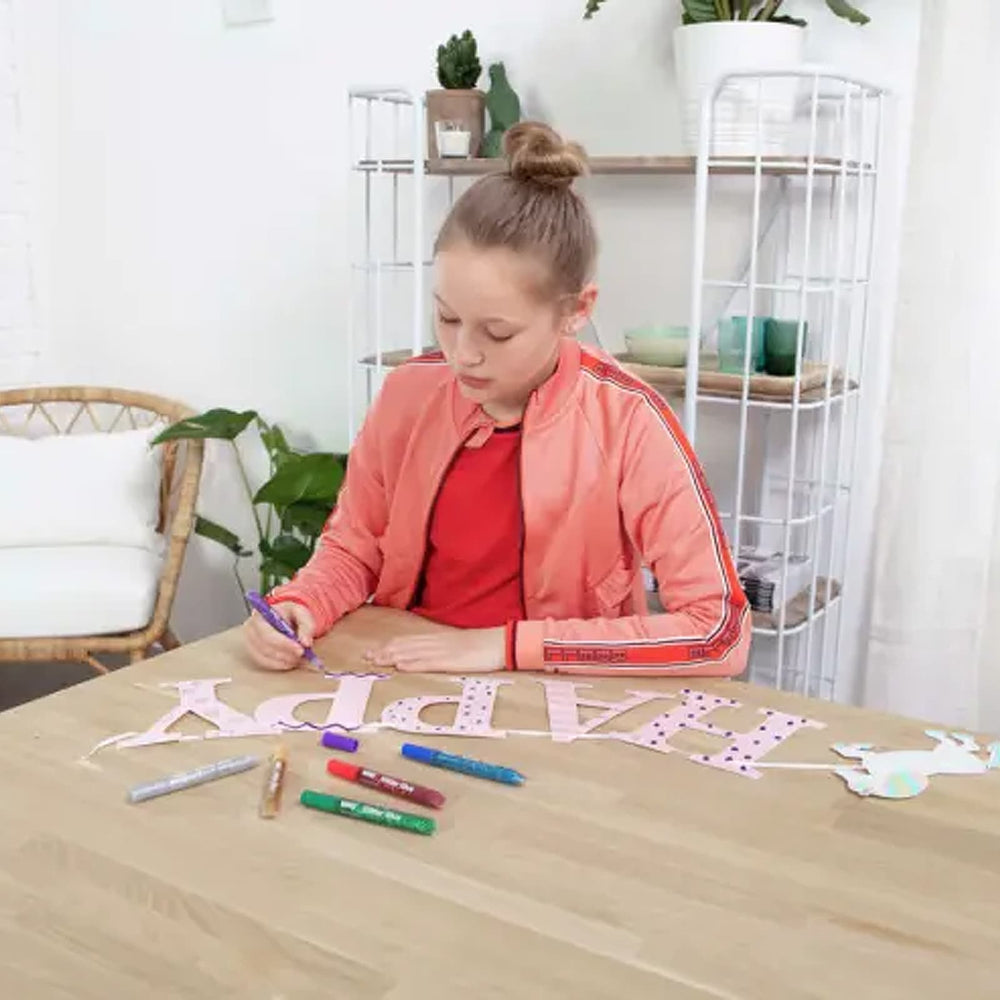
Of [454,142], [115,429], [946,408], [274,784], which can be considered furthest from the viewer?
[115,429]

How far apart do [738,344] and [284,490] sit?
927 millimetres

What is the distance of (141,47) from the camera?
10.3 feet

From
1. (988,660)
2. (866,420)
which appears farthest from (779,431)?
(988,660)

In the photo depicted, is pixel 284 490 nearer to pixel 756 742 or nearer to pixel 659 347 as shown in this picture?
pixel 659 347

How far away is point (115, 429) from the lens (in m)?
3.40

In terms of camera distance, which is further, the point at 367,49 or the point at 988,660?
the point at 367,49

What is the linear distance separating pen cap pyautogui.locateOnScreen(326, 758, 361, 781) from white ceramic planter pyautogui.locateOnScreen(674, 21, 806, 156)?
4.47 feet

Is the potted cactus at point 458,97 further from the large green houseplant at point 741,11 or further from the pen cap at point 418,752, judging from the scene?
the pen cap at point 418,752

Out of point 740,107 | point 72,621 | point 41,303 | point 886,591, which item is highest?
point 740,107

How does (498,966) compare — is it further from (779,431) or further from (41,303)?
(41,303)

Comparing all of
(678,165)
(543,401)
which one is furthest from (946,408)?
(543,401)

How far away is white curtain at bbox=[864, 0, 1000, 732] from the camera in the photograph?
2.00 metres

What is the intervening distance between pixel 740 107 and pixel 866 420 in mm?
620

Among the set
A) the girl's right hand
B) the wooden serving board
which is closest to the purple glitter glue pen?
the girl's right hand
